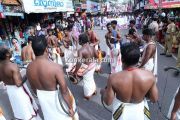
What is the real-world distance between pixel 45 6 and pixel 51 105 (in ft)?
46.9

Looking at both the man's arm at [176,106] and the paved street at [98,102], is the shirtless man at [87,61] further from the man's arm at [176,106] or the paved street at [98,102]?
the man's arm at [176,106]

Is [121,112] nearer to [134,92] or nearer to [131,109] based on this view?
[131,109]

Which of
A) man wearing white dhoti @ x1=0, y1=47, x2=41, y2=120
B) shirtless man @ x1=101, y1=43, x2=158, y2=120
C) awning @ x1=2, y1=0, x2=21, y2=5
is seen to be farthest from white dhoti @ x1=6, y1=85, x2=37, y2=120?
awning @ x1=2, y1=0, x2=21, y2=5

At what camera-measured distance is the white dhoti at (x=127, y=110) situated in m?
3.20

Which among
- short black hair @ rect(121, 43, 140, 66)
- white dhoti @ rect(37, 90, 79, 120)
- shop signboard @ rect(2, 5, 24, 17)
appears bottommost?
white dhoti @ rect(37, 90, 79, 120)

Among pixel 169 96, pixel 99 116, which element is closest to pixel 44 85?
pixel 99 116

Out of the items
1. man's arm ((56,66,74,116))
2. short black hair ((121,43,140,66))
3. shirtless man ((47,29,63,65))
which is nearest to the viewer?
short black hair ((121,43,140,66))

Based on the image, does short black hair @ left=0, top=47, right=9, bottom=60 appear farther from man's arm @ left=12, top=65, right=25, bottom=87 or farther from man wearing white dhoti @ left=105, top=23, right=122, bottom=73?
man wearing white dhoti @ left=105, top=23, right=122, bottom=73

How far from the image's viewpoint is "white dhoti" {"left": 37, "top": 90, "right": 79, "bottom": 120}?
12.2 feet

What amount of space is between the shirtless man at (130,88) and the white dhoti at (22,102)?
1.85 m

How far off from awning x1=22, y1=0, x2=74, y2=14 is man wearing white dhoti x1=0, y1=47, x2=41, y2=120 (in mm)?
10016

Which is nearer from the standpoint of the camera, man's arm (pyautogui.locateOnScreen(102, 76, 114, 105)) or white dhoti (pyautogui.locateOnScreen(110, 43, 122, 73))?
man's arm (pyautogui.locateOnScreen(102, 76, 114, 105))

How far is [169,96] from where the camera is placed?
6223mm

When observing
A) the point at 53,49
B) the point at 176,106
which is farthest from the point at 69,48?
the point at 176,106
